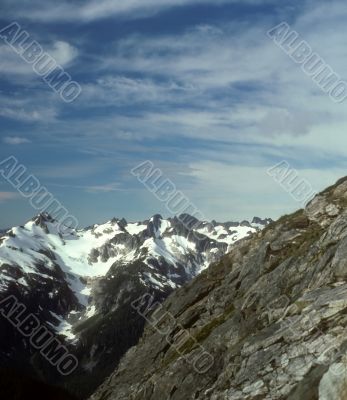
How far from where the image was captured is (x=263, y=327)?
142 feet

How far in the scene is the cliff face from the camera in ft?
101

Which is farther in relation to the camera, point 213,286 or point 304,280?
point 213,286

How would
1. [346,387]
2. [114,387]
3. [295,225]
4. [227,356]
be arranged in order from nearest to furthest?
[346,387] < [227,356] < [295,225] < [114,387]

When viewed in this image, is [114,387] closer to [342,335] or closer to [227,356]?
[227,356]

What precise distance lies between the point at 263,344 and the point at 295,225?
32179 mm

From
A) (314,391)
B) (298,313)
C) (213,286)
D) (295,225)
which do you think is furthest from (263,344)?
(213,286)

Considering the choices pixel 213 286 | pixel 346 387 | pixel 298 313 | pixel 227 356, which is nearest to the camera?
pixel 346 387

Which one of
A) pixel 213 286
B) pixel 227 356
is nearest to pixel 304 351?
pixel 227 356

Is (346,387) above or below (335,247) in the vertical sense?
below

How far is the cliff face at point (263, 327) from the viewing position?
3092cm

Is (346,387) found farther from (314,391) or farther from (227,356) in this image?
(227,356)

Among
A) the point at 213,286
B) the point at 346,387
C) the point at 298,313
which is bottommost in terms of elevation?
the point at 346,387

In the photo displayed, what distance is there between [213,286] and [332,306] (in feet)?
152

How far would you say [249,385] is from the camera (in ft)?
111
